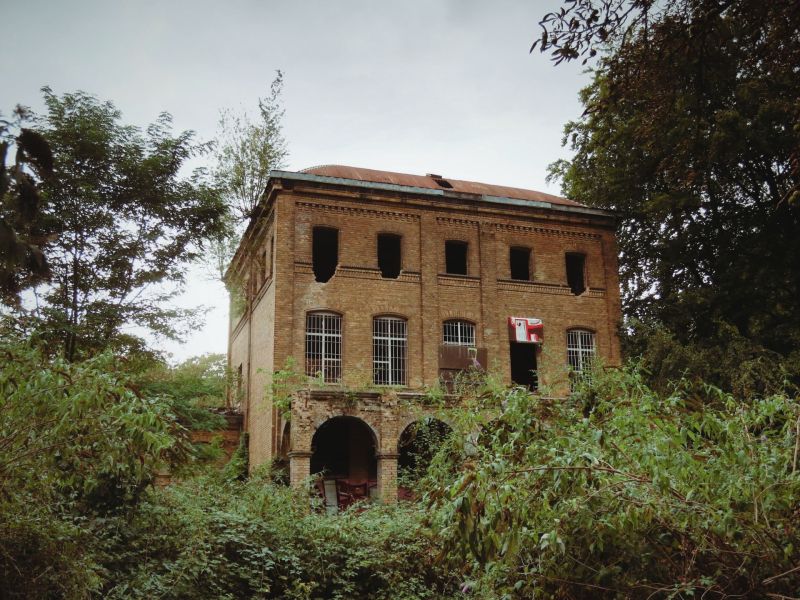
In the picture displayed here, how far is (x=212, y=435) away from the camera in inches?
942

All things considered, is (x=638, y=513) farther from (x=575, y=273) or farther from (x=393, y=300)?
(x=575, y=273)

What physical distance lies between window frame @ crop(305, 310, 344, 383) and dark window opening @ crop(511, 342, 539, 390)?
6.30 metres

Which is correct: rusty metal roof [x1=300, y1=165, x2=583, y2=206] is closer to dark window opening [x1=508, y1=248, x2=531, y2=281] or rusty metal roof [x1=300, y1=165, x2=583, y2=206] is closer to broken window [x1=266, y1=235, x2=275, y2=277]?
dark window opening [x1=508, y1=248, x2=531, y2=281]

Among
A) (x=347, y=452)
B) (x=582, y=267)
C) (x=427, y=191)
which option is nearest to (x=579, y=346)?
(x=582, y=267)

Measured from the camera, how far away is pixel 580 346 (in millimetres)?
24391

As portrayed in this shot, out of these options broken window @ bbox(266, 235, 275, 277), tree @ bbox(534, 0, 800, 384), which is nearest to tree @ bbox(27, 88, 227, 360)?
broken window @ bbox(266, 235, 275, 277)

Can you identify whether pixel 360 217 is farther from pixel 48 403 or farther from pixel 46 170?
pixel 46 170

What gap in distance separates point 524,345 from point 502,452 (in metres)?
18.7

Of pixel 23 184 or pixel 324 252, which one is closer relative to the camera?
pixel 23 184

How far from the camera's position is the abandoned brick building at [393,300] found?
2111 centimetres

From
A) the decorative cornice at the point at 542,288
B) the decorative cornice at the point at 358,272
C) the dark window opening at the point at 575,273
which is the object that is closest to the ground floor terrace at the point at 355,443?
the decorative cornice at the point at 358,272

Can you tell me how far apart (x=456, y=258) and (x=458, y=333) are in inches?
145

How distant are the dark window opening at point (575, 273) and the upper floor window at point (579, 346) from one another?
5.73 ft

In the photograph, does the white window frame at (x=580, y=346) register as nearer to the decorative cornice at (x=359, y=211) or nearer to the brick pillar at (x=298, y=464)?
the decorative cornice at (x=359, y=211)
